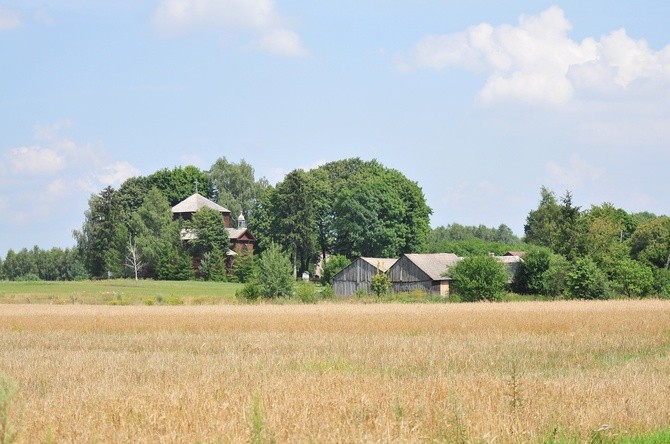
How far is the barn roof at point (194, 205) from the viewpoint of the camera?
441 feet

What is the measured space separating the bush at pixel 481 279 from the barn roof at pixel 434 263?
951 centimetres

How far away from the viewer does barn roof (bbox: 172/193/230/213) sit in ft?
441

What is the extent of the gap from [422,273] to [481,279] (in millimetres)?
12251

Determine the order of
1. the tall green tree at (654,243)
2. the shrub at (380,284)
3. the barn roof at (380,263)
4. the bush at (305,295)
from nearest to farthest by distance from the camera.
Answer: the bush at (305,295) < the shrub at (380,284) < the barn roof at (380,263) < the tall green tree at (654,243)

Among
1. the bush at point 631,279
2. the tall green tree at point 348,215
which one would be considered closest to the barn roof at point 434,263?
the bush at point 631,279

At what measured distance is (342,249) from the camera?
391 feet

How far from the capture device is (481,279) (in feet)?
236

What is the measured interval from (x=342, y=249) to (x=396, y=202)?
1066 cm

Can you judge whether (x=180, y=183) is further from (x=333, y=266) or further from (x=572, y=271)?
(x=572, y=271)

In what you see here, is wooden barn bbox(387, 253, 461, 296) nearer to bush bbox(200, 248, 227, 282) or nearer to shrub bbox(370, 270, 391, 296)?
shrub bbox(370, 270, 391, 296)

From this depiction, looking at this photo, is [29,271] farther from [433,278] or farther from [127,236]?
[433,278]

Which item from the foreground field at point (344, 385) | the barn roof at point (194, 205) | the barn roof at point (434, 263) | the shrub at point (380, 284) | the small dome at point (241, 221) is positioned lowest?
the foreground field at point (344, 385)

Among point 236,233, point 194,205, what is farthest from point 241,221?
point 194,205

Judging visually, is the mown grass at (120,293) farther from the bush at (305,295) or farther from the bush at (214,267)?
the bush at (214,267)
